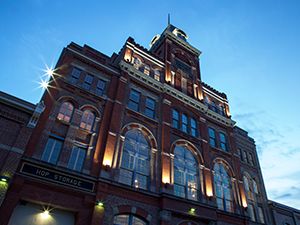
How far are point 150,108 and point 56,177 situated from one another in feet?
36.1

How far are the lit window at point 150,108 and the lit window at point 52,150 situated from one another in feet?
28.9

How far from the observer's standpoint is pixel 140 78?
889 inches

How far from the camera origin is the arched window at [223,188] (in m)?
21.6

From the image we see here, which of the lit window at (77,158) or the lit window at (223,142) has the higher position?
the lit window at (223,142)

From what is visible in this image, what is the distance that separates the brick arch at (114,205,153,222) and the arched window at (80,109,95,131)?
20.3 feet

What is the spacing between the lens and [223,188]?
22547 mm

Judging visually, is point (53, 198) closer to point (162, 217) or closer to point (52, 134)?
point (52, 134)

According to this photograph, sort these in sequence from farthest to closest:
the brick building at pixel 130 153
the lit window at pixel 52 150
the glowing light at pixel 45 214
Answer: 1. the lit window at pixel 52 150
2. the brick building at pixel 130 153
3. the glowing light at pixel 45 214

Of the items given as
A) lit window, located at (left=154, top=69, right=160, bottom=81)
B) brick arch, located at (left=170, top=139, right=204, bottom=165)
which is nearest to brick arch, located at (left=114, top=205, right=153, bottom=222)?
brick arch, located at (left=170, top=139, right=204, bottom=165)

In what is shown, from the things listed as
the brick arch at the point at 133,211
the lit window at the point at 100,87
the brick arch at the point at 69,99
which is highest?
the lit window at the point at 100,87

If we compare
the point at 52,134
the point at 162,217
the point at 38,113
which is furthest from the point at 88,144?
the point at 162,217

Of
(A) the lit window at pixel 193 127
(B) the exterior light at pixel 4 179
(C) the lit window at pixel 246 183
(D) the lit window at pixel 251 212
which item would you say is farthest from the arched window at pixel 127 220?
(C) the lit window at pixel 246 183

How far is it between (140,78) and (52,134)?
34.3 ft

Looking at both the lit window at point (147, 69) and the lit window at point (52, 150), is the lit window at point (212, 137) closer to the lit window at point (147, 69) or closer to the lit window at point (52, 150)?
the lit window at point (147, 69)
